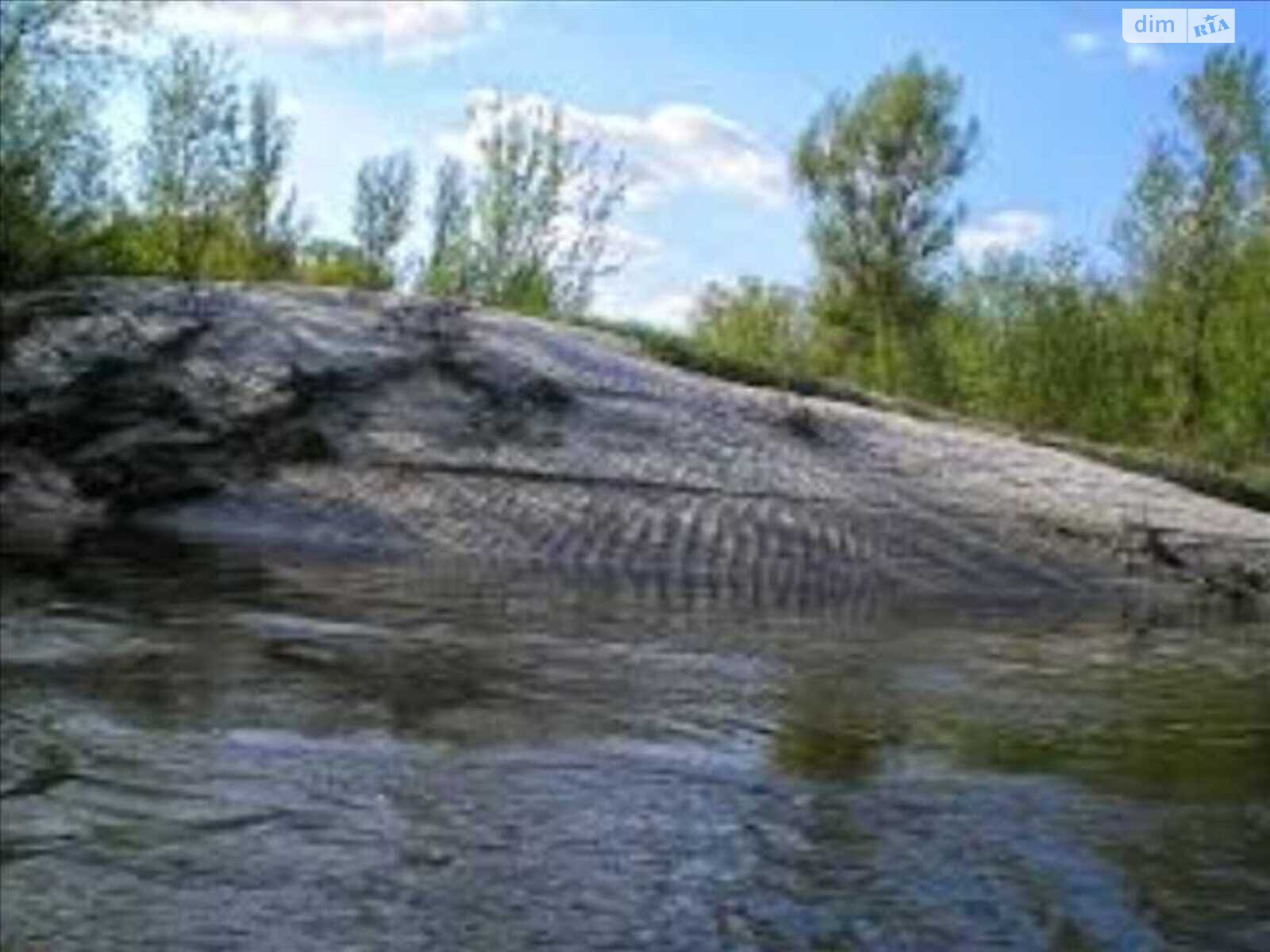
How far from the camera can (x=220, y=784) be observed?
25.9ft

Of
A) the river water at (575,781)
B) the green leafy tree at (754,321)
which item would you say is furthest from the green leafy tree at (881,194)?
the river water at (575,781)

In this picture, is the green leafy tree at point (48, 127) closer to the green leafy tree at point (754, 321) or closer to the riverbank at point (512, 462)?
the riverbank at point (512, 462)

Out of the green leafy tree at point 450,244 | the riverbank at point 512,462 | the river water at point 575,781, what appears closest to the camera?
the river water at point 575,781

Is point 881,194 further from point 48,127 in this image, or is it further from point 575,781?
point 575,781

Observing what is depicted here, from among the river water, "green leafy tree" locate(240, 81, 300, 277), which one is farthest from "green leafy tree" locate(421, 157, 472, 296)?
the river water

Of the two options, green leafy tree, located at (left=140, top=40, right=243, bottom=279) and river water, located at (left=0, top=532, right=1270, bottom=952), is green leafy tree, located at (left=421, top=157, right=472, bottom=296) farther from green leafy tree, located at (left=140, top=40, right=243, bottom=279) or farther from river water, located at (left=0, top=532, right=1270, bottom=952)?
river water, located at (left=0, top=532, right=1270, bottom=952)

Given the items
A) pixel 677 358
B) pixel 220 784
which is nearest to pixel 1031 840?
pixel 220 784

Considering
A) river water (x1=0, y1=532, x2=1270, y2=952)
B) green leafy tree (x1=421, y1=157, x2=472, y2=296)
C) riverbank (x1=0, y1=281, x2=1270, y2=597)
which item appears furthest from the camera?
green leafy tree (x1=421, y1=157, x2=472, y2=296)

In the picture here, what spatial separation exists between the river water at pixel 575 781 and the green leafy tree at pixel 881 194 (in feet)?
138

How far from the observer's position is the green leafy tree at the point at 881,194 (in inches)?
2244

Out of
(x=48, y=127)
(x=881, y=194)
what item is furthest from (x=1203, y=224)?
(x=48, y=127)

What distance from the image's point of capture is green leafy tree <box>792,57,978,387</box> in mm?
57000

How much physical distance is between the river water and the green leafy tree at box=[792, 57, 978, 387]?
138 ft

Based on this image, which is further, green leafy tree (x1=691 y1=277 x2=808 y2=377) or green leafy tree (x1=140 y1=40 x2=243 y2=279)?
green leafy tree (x1=691 y1=277 x2=808 y2=377)
